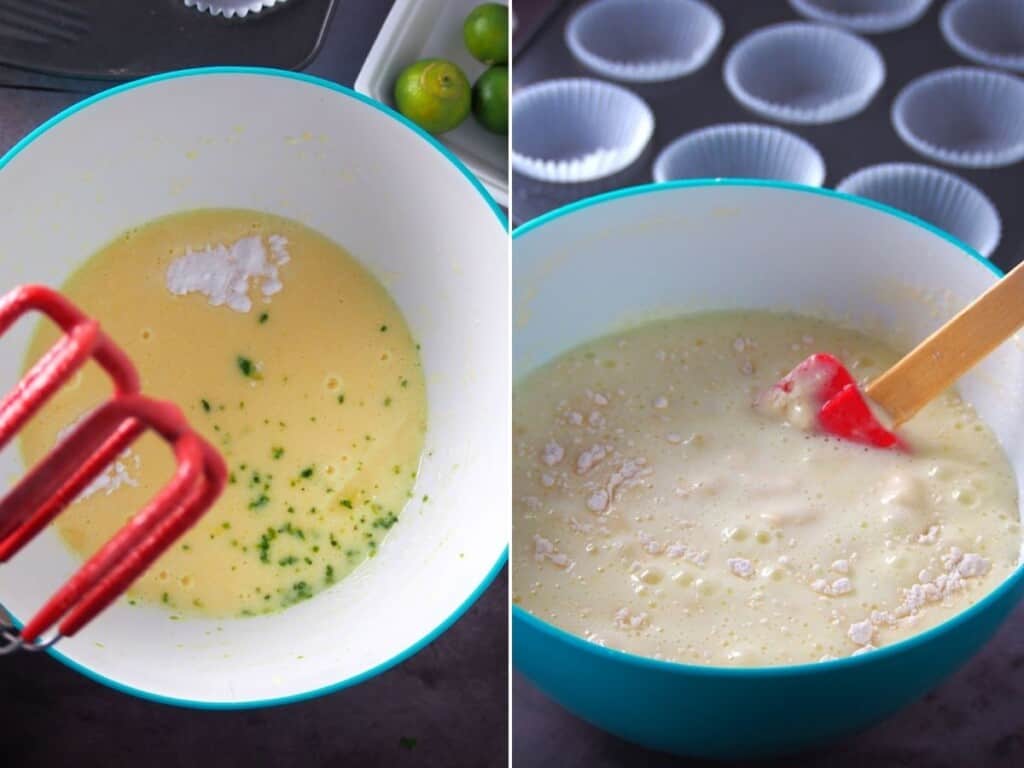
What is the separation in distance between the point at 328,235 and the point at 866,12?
1.29 ft

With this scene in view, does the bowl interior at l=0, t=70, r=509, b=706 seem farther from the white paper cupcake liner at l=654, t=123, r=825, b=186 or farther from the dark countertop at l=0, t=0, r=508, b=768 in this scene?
the white paper cupcake liner at l=654, t=123, r=825, b=186

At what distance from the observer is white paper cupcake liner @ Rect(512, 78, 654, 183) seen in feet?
2.32

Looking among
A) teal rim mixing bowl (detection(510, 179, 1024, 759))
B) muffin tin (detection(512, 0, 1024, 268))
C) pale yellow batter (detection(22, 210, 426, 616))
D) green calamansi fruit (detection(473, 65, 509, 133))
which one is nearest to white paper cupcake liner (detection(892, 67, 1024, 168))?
muffin tin (detection(512, 0, 1024, 268))

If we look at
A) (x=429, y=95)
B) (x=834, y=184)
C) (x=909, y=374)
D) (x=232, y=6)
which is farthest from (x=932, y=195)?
(x=232, y=6)

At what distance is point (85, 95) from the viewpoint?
546 mm

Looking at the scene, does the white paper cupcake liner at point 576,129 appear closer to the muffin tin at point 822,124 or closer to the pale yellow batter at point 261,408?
the muffin tin at point 822,124

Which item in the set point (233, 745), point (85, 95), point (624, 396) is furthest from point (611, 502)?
point (85, 95)

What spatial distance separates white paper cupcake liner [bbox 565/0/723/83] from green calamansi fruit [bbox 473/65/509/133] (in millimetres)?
106

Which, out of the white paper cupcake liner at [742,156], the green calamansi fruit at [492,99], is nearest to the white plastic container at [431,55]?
the green calamansi fruit at [492,99]

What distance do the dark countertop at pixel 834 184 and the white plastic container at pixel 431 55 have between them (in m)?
0.05

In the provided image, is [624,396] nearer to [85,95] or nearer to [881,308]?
[881,308]

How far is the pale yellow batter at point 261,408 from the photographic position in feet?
1.60

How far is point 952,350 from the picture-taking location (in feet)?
1.73

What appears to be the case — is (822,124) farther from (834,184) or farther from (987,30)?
(987,30)
